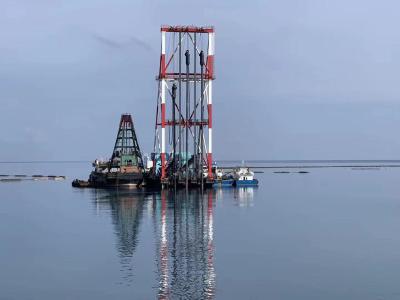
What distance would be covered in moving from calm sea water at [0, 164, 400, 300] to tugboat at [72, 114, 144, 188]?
3496 cm

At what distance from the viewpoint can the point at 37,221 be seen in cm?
7625

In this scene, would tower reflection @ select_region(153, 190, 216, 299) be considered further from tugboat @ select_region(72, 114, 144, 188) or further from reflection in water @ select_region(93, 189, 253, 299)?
tugboat @ select_region(72, 114, 144, 188)

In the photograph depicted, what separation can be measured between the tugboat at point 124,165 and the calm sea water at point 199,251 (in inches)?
1376

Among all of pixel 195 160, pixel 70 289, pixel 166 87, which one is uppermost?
pixel 166 87

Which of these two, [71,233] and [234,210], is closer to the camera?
[71,233]

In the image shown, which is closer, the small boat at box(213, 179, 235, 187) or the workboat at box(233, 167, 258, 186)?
the small boat at box(213, 179, 235, 187)

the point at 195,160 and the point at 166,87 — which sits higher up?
the point at 166,87

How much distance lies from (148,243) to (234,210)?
29.4 meters

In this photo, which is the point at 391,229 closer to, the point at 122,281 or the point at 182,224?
the point at 182,224

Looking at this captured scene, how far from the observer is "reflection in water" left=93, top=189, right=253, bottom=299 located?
132 feet

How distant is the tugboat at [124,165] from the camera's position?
421 ft

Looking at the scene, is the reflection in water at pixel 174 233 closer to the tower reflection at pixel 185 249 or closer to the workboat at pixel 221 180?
the tower reflection at pixel 185 249

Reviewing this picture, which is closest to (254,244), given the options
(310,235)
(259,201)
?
(310,235)

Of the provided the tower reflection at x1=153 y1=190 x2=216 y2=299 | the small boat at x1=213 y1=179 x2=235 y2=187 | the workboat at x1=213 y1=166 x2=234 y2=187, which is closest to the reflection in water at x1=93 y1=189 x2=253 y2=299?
the tower reflection at x1=153 y1=190 x2=216 y2=299
